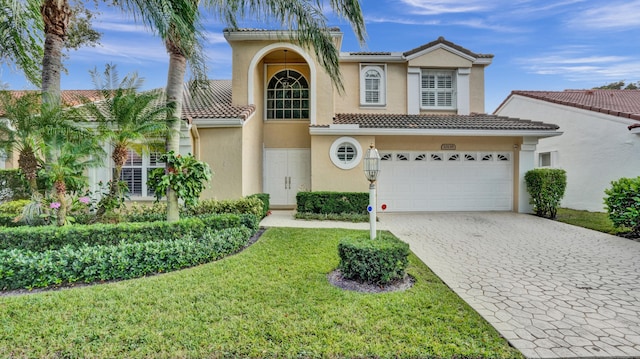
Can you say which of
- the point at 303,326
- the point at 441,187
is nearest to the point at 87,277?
the point at 303,326

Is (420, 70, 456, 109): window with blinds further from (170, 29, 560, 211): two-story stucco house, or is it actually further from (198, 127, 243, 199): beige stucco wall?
(198, 127, 243, 199): beige stucco wall

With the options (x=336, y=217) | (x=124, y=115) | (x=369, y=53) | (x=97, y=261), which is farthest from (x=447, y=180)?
(x=97, y=261)

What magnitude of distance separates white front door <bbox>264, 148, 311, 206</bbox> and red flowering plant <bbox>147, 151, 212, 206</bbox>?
6.55m

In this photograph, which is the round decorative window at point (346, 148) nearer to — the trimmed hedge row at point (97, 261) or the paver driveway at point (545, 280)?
the paver driveway at point (545, 280)

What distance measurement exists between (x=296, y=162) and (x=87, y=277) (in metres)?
9.75

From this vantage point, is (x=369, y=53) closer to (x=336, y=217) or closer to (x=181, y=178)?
(x=336, y=217)

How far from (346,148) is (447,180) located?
505 centimetres

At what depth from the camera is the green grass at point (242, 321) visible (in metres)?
3.24

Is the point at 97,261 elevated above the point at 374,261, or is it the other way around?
the point at 374,261

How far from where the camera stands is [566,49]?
1540 centimetres

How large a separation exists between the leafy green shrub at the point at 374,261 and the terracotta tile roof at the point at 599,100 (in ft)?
45.7

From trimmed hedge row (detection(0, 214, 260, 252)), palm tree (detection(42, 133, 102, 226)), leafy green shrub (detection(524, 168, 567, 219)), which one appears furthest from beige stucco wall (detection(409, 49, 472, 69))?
palm tree (detection(42, 133, 102, 226))

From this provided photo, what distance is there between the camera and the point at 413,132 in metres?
12.4

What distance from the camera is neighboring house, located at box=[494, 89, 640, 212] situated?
12.2 m
